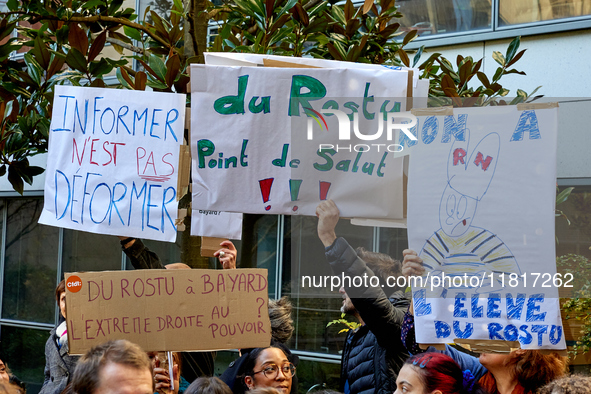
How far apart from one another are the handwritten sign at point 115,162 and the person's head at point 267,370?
741 mm

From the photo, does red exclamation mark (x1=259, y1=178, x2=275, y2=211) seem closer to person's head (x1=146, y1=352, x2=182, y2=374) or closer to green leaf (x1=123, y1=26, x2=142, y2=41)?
person's head (x1=146, y1=352, x2=182, y2=374)

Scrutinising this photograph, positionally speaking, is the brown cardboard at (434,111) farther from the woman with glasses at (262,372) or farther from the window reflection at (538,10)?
the window reflection at (538,10)

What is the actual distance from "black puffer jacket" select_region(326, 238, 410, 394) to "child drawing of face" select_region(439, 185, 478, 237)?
1.47 feet

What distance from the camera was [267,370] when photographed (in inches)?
119

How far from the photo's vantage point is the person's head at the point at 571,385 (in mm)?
2012

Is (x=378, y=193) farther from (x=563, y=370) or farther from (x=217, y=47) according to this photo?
(x=217, y=47)

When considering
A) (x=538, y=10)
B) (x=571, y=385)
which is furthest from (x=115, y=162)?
(x=538, y=10)

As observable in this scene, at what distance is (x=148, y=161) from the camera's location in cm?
317

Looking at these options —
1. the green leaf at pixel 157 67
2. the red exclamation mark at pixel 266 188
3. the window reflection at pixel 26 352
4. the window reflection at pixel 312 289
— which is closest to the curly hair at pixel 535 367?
the red exclamation mark at pixel 266 188

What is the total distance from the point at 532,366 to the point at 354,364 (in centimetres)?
97

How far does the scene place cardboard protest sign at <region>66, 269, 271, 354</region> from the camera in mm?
2721

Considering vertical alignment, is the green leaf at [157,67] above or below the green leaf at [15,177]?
above

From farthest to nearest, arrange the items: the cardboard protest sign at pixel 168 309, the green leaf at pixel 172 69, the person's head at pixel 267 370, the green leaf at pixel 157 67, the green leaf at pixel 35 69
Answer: the green leaf at pixel 35 69
the green leaf at pixel 157 67
the green leaf at pixel 172 69
the person's head at pixel 267 370
the cardboard protest sign at pixel 168 309

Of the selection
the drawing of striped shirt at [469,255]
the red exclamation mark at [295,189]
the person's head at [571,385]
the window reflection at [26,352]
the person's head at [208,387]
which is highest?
the red exclamation mark at [295,189]
